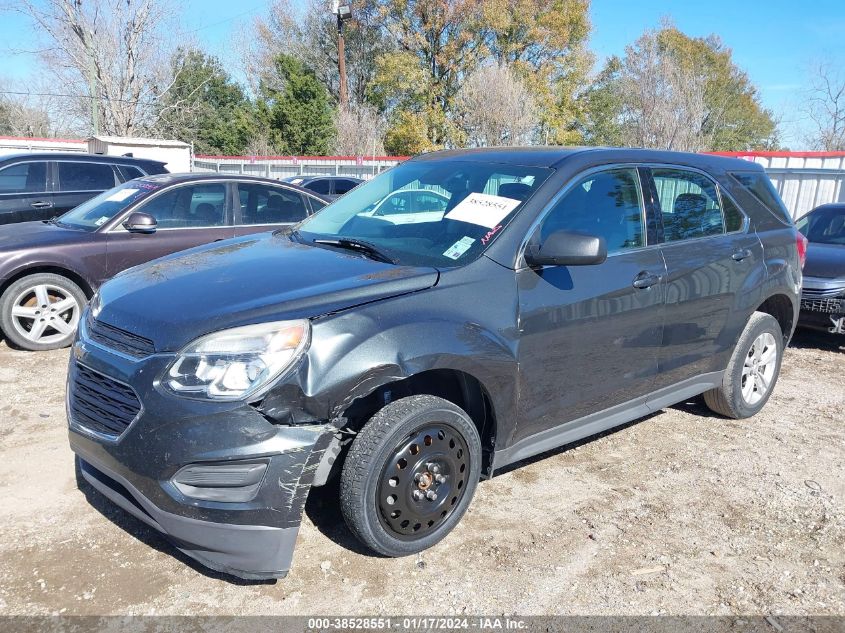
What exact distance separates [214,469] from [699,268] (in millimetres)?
3053

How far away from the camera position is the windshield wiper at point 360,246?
3262 millimetres

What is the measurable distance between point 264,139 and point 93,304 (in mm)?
41686

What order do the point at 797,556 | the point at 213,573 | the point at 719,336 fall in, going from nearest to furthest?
1. the point at 213,573
2. the point at 797,556
3. the point at 719,336

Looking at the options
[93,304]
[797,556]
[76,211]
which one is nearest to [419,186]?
[93,304]

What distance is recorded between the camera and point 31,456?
3914 millimetres

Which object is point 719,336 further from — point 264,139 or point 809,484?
point 264,139

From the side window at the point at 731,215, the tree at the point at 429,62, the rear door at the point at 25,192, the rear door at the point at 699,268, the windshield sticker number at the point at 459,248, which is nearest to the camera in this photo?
the windshield sticker number at the point at 459,248

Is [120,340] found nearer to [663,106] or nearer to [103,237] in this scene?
[103,237]

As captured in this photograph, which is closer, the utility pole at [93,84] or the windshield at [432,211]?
the windshield at [432,211]

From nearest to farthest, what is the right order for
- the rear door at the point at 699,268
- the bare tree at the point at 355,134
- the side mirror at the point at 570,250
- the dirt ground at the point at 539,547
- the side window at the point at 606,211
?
the dirt ground at the point at 539,547, the side mirror at the point at 570,250, the side window at the point at 606,211, the rear door at the point at 699,268, the bare tree at the point at 355,134

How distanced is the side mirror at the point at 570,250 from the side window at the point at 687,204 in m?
1.05

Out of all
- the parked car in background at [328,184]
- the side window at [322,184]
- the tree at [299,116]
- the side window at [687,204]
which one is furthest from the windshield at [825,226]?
the tree at [299,116]

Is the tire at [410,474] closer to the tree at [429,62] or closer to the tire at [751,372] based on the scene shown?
the tire at [751,372]

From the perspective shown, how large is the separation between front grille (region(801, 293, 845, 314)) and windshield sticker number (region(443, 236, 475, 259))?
509 cm
